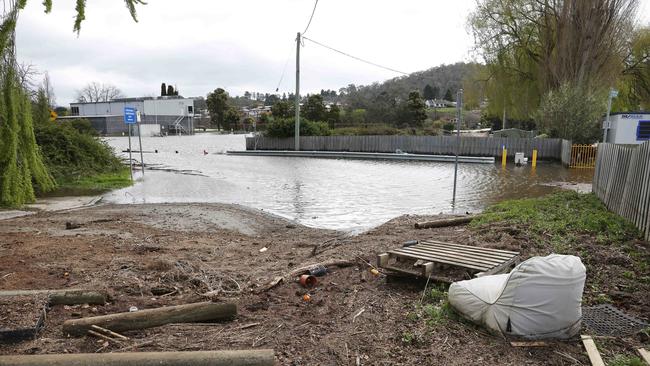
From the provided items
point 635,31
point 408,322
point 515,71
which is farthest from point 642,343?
point 635,31

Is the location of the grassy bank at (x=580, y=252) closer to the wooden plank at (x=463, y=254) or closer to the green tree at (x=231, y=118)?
the wooden plank at (x=463, y=254)

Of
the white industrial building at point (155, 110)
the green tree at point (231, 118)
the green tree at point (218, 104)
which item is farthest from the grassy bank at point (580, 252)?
the green tree at point (218, 104)

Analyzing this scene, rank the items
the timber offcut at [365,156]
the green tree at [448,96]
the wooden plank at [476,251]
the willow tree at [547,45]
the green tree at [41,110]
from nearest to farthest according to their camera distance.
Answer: the wooden plank at [476,251] → the green tree at [41,110] → the willow tree at [547,45] → the timber offcut at [365,156] → the green tree at [448,96]

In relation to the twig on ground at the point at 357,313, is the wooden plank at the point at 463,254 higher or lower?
higher

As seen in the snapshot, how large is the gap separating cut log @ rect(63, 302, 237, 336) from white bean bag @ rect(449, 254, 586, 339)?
2.53m

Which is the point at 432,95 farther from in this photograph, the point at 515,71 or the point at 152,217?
the point at 152,217

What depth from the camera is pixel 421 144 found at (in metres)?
35.3

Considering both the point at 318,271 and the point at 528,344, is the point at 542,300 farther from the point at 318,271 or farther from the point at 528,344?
the point at 318,271

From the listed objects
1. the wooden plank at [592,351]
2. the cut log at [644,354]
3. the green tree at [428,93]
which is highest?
the green tree at [428,93]

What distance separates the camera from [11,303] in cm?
435

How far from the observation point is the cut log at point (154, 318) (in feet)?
12.8

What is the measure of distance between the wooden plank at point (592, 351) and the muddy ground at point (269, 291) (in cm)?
7

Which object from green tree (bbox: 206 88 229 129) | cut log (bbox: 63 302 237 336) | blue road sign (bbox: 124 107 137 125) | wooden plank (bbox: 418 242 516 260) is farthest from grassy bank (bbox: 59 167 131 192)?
green tree (bbox: 206 88 229 129)

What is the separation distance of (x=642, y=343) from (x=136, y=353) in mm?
4120
